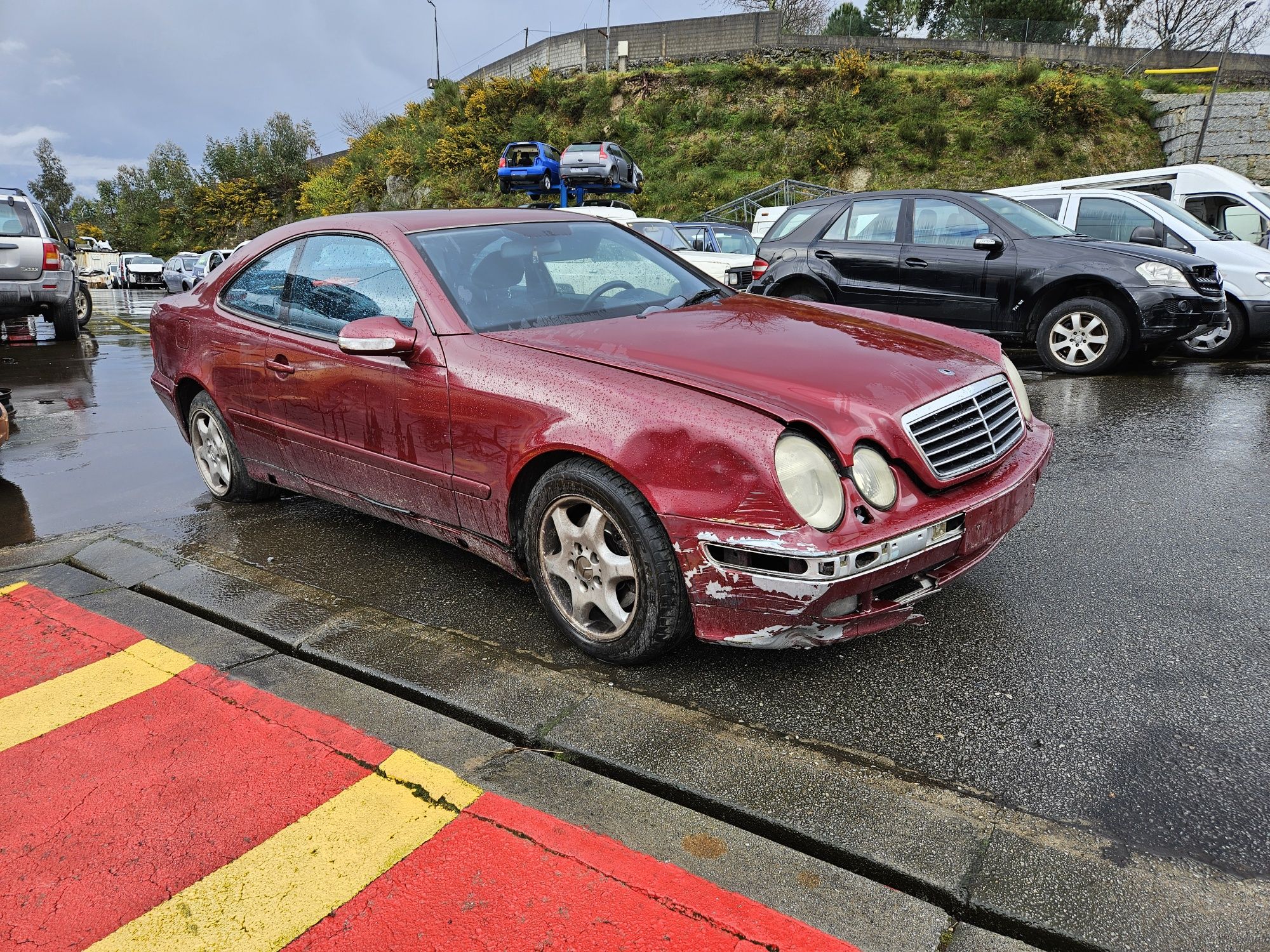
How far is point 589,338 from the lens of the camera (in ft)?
10.3

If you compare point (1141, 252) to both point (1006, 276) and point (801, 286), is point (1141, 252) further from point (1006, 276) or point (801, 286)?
point (801, 286)

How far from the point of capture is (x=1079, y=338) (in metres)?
7.81

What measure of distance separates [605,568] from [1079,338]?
652 cm

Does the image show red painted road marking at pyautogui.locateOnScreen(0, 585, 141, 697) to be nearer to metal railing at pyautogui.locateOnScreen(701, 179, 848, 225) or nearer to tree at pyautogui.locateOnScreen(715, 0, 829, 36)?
metal railing at pyautogui.locateOnScreen(701, 179, 848, 225)

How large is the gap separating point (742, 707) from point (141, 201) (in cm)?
7231

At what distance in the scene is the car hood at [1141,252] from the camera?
7512 mm

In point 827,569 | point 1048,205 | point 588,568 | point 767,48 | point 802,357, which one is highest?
point 767,48

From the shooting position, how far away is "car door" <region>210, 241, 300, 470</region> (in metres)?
4.22

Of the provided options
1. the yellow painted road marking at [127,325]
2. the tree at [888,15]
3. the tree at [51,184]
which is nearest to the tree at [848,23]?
the tree at [888,15]

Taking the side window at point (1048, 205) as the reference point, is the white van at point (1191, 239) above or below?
below

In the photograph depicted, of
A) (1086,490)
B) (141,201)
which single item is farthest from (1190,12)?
(141,201)

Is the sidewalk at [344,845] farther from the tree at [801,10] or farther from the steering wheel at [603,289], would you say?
the tree at [801,10]

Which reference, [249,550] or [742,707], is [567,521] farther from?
→ [249,550]

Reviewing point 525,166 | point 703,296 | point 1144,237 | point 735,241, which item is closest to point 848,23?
point 525,166
